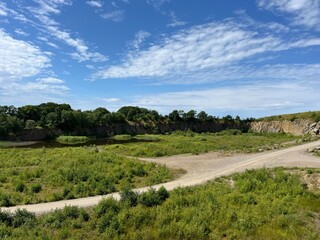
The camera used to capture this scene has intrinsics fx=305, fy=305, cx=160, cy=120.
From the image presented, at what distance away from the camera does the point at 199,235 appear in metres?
15.7

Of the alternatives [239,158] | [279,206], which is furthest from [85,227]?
[239,158]

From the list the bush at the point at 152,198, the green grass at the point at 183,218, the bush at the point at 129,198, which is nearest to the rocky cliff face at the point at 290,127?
the green grass at the point at 183,218

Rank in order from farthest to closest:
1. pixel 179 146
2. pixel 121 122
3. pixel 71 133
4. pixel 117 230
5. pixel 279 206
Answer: pixel 121 122 < pixel 71 133 < pixel 179 146 < pixel 279 206 < pixel 117 230

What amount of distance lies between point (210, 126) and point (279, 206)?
9659 cm

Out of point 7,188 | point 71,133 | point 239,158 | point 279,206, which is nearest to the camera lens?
point 279,206

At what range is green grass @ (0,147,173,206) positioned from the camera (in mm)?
21281

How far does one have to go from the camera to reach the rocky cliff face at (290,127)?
84619 mm

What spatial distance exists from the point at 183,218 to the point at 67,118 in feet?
257

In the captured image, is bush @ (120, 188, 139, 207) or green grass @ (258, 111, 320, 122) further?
green grass @ (258, 111, 320, 122)

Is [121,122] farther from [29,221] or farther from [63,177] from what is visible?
[29,221]

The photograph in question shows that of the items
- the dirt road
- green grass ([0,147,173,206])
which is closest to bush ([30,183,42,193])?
green grass ([0,147,173,206])

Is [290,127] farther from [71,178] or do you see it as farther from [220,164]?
[71,178]

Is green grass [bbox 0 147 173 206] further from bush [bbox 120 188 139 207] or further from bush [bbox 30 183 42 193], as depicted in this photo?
bush [bbox 120 188 139 207]

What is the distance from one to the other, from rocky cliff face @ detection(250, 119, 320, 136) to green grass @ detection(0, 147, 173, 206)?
211 ft
